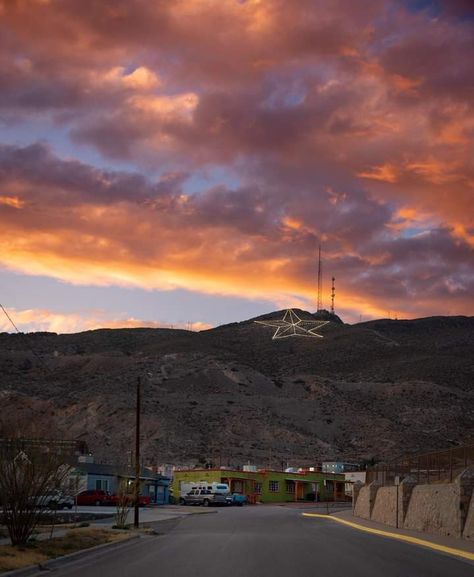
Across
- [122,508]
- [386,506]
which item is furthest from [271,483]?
[122,508]

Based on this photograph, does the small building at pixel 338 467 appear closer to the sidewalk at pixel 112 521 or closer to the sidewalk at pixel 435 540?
the sidewalk at pixel 112 521

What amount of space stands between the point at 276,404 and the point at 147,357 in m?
41.0

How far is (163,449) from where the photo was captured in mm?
119812

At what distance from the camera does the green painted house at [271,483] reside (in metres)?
96.9

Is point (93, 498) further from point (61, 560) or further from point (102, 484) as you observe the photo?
point (61, 560)

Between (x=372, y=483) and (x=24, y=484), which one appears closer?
(x=24, y=484)

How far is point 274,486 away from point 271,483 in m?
0.81

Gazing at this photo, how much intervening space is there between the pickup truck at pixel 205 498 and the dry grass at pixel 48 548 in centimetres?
5313

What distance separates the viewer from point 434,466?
38875 millimetres

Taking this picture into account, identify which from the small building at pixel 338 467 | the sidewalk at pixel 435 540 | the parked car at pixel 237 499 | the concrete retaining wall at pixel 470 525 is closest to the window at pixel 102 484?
the parked car at pixel 237 499

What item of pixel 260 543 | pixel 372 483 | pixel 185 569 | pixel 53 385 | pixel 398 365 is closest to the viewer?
pixel 185 569

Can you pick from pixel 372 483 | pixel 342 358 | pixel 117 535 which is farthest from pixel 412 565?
pixel 342 358

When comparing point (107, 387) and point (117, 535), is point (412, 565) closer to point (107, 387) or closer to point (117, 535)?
point (117, 535)

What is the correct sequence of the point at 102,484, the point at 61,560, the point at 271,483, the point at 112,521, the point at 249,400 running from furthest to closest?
the point at 249,400 < the point at 271,483 < the point at 102,484 < the point at 112,521 < the point at 61,560
